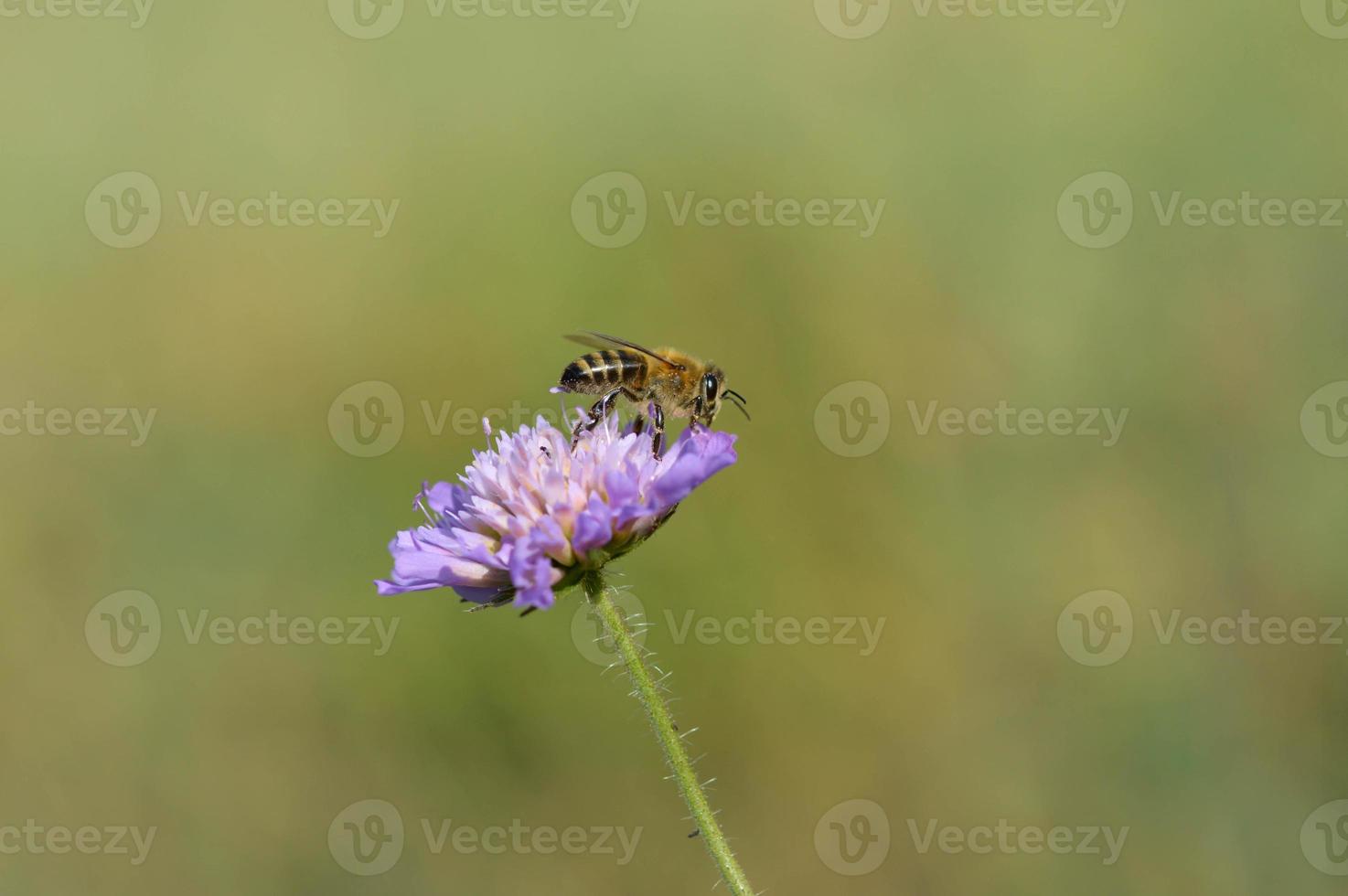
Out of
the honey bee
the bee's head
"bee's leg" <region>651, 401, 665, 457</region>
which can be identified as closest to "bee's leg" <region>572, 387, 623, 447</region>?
the honey bee

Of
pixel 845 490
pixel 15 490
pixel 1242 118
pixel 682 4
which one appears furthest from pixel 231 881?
pixel 1242 118

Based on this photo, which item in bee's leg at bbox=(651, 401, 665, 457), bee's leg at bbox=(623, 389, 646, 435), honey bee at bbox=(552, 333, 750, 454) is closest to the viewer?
bee's leg at bbox=(651, 401, 665, 457)

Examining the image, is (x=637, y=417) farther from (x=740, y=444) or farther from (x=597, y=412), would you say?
(x=740, y=444)

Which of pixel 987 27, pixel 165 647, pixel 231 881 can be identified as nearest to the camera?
pixel 231 881

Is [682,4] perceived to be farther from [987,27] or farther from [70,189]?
[70,189]

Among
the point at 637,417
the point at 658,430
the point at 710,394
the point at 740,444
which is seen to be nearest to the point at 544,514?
the point at 658,430

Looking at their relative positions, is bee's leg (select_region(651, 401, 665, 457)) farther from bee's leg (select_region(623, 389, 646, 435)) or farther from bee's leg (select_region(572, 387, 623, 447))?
Result: bee's leg (select_region(572, 387, 623, 447))

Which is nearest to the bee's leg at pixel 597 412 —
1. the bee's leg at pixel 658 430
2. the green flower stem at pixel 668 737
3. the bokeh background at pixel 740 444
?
the bee's leg at pixel 658 430
